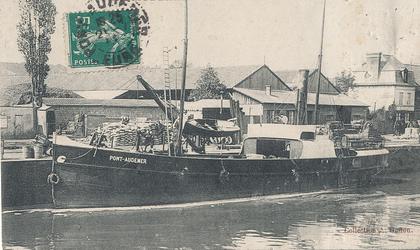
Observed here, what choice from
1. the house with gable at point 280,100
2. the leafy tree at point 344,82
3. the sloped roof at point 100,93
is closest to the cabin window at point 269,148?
the house with gable at point 280,100

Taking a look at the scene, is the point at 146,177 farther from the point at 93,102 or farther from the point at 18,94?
the point at 93,102

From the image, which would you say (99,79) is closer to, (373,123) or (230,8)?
(373,123)

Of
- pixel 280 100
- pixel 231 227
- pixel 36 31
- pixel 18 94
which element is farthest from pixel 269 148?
pixel 18 94

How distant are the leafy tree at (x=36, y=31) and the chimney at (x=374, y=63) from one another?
7.31 metres

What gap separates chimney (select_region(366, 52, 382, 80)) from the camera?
1317 cm

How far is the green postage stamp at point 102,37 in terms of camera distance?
409 inches

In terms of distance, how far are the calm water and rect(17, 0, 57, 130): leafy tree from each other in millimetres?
3856

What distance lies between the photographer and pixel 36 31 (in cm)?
1257

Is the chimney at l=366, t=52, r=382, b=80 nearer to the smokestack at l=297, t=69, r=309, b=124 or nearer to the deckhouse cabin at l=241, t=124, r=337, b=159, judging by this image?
the smokestack at l=297, t=69, r=309, b=124

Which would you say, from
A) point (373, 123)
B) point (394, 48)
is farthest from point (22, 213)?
point (373, 123)

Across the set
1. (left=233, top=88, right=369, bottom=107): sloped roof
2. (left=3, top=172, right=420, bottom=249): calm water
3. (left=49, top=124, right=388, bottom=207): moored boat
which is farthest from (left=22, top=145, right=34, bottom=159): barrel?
(left=233, top=88, right=369, bottom=107): sloped roof

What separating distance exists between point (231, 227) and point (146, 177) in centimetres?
243

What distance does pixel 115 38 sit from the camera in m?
10.5

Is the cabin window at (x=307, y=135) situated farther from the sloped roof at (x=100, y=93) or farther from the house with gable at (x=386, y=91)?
the sloped roof at (x=100, y=93)
